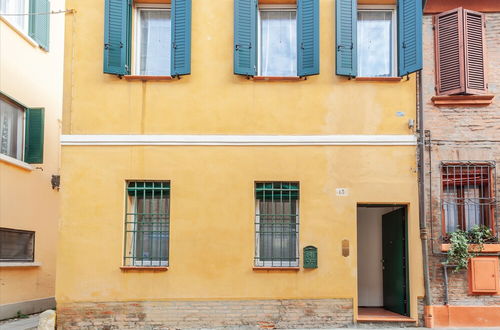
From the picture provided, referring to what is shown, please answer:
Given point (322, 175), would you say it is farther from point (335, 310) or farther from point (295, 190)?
point (335, 310)

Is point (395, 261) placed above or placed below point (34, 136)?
below

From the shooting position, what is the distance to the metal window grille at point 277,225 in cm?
1123

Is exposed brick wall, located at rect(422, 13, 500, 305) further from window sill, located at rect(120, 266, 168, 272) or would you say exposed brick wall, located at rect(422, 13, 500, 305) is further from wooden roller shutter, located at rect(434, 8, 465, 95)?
window sill, located at rect(120, 266, 168, 272)

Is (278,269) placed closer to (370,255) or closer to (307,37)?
(370,255)

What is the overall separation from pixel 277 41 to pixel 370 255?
16.7 feet

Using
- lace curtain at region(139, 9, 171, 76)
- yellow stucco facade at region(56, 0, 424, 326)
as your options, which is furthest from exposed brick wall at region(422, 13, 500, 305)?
lace curtain at region(139, 9, 171, 76)

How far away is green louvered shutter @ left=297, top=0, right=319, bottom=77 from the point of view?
36.6 ft

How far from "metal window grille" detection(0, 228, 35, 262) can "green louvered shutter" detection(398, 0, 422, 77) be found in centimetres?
911

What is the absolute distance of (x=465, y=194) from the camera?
11219 millimetres

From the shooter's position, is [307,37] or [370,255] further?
[370,255]

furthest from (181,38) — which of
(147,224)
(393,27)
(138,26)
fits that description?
(393,27)

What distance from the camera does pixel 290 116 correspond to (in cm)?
1129

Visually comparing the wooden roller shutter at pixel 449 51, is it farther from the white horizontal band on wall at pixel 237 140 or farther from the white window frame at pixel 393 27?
the white horizontal band on wall at pixel 237 140

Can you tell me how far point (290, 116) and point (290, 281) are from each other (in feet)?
9.97
